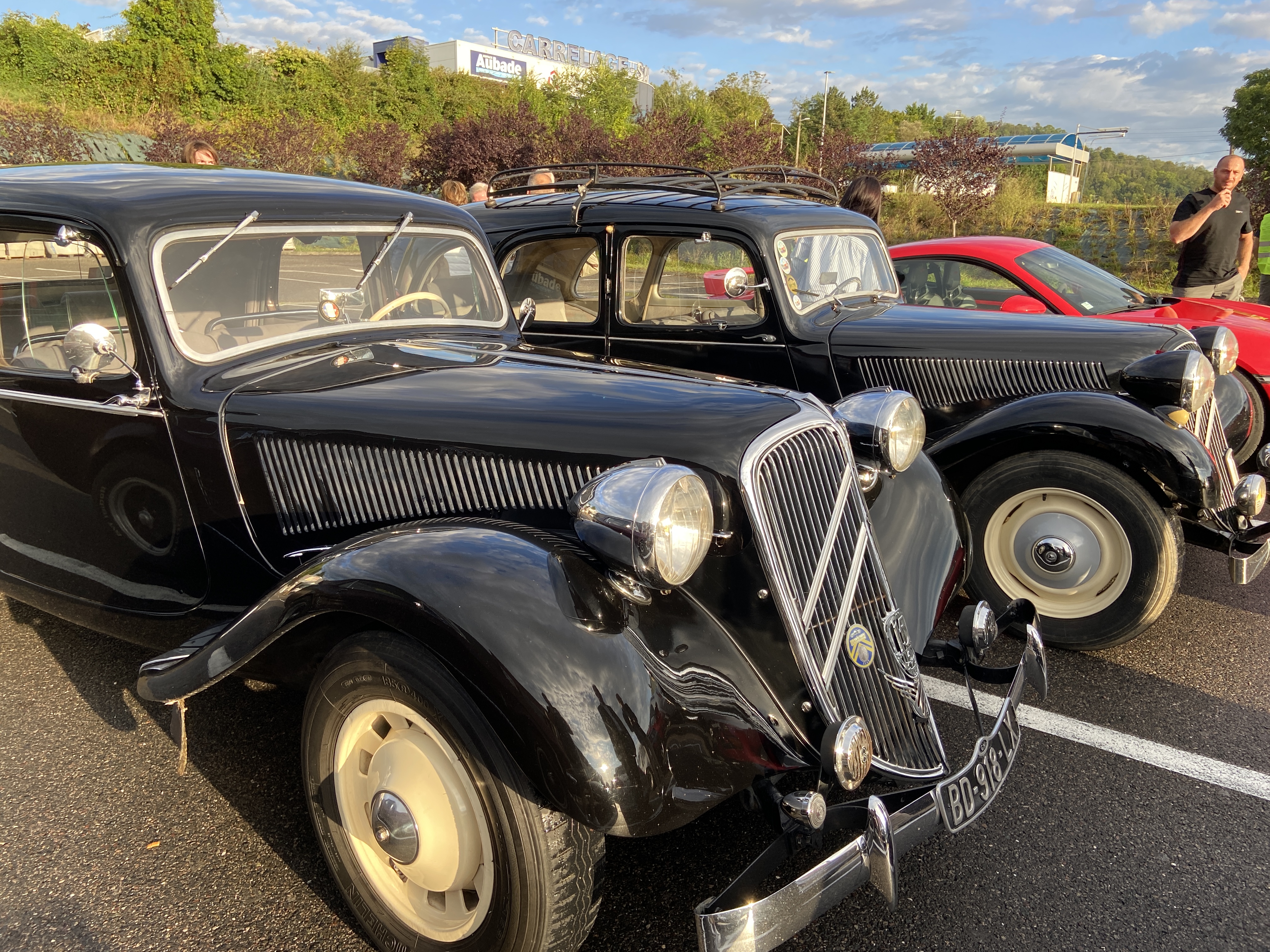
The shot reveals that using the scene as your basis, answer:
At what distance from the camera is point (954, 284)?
18.6 feet

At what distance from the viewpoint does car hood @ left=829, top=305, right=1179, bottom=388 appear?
3.94m

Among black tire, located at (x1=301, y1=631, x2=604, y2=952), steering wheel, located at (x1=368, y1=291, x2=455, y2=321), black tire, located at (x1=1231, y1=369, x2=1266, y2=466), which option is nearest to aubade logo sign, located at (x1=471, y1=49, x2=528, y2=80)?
black tire, located at (x1=1231, y1=369, x2=1266, y2=466)

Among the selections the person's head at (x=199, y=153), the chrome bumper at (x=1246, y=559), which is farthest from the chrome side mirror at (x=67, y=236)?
the chrome bumper at (x=1246, y=559)

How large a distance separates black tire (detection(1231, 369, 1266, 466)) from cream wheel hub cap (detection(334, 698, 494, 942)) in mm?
5315

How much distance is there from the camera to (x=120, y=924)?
2031 millimetres

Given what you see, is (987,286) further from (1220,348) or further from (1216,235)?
(1216,235)

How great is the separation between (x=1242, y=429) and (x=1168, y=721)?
2.12m

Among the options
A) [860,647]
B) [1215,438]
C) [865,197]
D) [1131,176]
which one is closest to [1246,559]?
[1215,438]

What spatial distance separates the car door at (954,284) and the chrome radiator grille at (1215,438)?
1724mm

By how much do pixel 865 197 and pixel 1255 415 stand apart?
278 centimetres

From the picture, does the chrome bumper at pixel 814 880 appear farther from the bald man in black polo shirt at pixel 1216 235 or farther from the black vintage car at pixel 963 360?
the bald man in black polo shirt at pixel 1216 235

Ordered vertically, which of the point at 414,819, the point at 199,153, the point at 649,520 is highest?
the point at 199,153

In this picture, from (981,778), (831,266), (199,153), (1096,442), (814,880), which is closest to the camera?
(814,880)

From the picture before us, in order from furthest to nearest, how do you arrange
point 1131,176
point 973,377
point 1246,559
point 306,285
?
point 1131,176
point 973,377
point 1246,559
point 306,285
